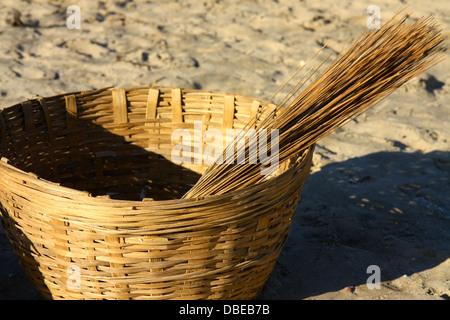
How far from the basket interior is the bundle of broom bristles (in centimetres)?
42

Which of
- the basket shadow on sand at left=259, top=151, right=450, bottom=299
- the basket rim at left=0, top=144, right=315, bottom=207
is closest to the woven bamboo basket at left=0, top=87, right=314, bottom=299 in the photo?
the basket rim at left=0, top=144, right=315, bottom=207

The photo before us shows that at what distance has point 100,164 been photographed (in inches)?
86.1

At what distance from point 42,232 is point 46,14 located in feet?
9.17

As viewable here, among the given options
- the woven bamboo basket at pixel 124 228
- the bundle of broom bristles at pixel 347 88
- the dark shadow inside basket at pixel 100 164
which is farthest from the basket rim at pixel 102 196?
the dark shadow inside basket at pixel 100 164

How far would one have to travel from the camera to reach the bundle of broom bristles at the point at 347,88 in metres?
1.60

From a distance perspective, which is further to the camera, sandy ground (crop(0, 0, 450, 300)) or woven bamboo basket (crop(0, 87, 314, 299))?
sandy ground (crop(0, 0, 450, 300))

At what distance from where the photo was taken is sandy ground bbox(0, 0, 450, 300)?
6.50 feet

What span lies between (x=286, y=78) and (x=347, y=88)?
1.73 m

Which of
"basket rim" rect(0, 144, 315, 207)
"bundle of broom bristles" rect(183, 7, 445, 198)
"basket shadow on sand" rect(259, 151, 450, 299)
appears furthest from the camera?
"basket shadow on sand" rect(259, 151, 450, 299)

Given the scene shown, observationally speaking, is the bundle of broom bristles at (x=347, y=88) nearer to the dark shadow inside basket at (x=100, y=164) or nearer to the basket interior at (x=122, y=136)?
the basket interior at (x=122, y=136)

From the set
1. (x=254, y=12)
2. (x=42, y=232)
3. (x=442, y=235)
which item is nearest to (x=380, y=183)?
(x=442, y=235)

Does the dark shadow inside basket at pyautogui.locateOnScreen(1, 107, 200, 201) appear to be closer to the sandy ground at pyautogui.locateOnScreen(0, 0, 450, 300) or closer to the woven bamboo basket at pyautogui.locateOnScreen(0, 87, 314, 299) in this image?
the woven bamboo basket at pyautogui.locateOnScreen(0, 87, 314, 299)

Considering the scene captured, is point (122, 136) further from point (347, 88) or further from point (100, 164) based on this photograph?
point (347, 88)

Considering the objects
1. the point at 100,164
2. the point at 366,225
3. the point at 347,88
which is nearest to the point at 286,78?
the point at 366,225
